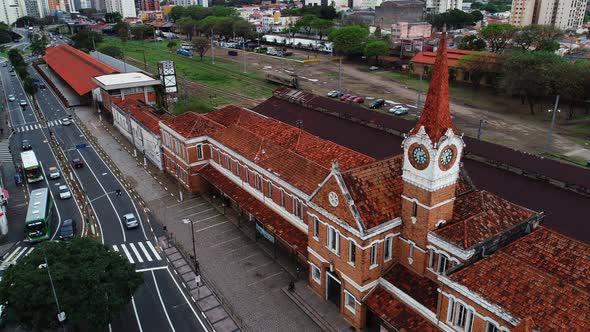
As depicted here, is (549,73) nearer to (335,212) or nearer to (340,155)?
(340,155)

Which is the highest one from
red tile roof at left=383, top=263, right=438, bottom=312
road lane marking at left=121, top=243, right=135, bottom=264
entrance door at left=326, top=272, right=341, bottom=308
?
red tile roof at left=383, top=263, right=438, bottom=312

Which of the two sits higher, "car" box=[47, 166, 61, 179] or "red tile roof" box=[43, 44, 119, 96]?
"red tile roof" box=[43, 44, 119, 96]

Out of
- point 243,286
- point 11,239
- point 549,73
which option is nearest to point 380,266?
point 243,286

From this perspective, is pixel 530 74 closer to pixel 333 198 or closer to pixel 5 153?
pixel 333 198

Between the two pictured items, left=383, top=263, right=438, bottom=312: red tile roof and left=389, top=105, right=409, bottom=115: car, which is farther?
left=389, top=105, right=409, bottom=115: car

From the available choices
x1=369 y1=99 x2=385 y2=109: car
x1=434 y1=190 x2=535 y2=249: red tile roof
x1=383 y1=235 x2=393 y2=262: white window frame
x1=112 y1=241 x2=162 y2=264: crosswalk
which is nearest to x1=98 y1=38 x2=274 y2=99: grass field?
x1=369 y1=99 x2=385 y2=109: car

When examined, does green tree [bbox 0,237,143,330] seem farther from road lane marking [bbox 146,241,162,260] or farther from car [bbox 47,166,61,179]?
car [bbox 47,166,61,179]
